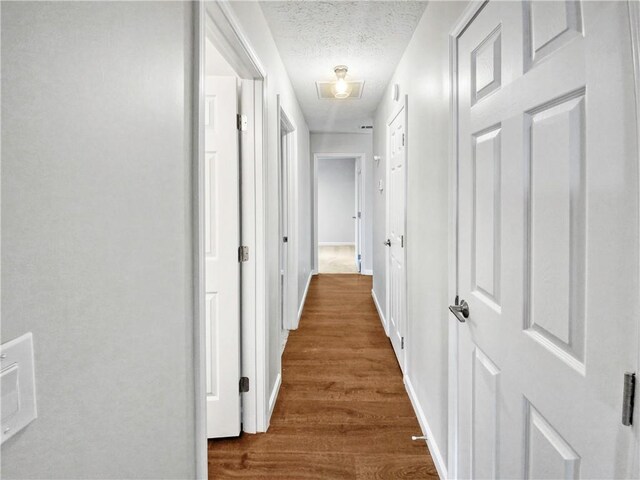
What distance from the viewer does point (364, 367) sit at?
293 centimetres

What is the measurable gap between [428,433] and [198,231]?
164cm

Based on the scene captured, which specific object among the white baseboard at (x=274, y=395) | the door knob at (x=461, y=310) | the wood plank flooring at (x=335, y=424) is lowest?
the wood plank flooring at (x=335, y=424)

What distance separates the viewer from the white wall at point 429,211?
1686mm

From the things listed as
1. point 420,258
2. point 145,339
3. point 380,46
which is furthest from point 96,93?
point 380,46

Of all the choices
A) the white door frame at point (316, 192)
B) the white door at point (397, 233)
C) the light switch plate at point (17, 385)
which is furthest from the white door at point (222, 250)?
the white door frame at point (316, 192)

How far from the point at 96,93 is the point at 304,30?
6.50ft

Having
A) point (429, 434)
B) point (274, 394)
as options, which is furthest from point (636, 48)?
point (274, 394)

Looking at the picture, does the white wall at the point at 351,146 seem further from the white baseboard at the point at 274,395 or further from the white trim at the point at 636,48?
the white trim at the point at 636,48

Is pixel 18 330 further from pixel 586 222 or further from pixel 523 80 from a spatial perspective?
pixel 523 80

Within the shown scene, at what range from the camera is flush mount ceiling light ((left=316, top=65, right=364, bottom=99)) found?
3023 millimetres

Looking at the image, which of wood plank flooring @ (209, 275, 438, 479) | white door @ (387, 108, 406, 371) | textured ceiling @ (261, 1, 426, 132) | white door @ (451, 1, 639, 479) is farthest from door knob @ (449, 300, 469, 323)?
textured ceiling @ (261, 1, 426, 132)

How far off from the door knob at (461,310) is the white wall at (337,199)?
8.72 metres

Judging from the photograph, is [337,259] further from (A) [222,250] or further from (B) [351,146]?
(A) [222,250]

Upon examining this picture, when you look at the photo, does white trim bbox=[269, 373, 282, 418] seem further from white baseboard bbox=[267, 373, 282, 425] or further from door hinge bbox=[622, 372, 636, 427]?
door hinge bbox=[622, 372, 636, 427]
